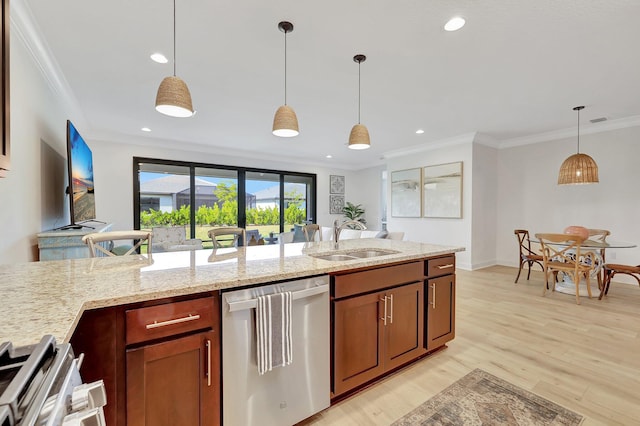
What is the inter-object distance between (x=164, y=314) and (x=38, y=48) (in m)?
2.88

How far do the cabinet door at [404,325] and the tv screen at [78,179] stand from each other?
131 inches

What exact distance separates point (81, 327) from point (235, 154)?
19.8ft

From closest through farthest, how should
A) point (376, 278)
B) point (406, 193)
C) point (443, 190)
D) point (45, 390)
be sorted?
point (45, 390)
point (376, 278)
point (443, 190)
point (406, 193)

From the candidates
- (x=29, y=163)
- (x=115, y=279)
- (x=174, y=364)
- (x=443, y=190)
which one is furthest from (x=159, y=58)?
(x=443, y=190)

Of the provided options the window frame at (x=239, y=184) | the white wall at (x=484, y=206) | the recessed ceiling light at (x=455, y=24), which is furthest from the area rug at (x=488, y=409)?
the window frame at (x=239, y=184)

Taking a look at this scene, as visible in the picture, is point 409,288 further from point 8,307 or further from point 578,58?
point 578,58

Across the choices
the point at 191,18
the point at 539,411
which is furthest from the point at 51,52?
the point at 539,411

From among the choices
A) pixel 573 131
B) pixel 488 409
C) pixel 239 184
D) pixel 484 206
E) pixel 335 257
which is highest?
pixel 573 131

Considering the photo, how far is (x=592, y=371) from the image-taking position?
7.02 feet

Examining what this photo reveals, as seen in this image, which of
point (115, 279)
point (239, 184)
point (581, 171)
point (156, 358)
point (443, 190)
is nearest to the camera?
point (156, 358)

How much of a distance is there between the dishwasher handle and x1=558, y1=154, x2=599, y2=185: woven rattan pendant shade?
4.25 m

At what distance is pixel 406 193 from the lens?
6.57 meters

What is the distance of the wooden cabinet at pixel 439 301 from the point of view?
227 cm

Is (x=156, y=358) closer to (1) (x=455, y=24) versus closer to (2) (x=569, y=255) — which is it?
(1) (x=455, y=24)
